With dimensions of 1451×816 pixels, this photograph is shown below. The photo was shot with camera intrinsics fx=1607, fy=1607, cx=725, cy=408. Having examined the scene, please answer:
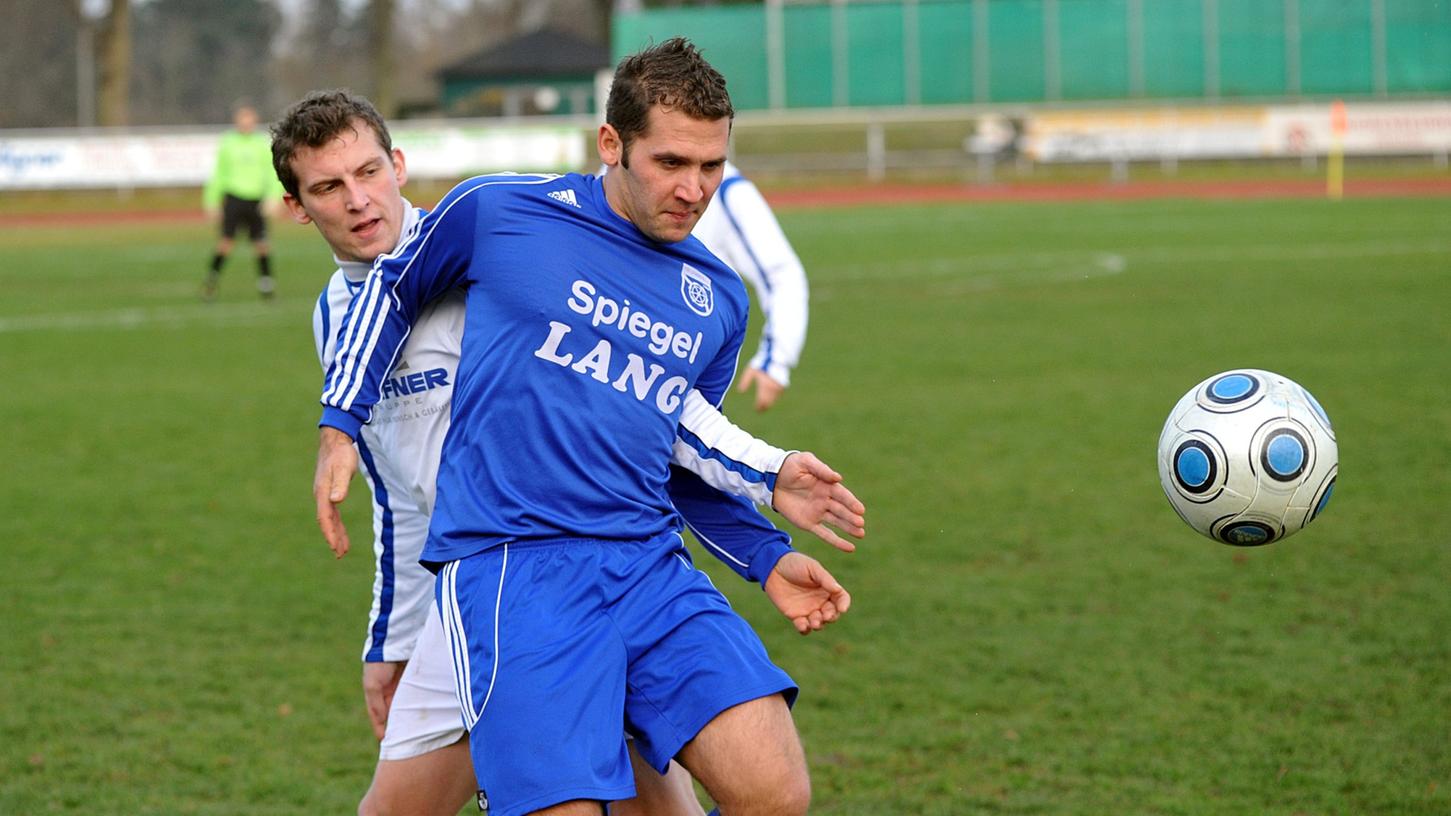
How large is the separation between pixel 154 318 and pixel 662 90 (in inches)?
557

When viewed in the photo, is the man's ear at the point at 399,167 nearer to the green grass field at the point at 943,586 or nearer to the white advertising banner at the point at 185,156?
the green grass field at the point at 943,586

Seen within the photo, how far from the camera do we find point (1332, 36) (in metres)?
41.3

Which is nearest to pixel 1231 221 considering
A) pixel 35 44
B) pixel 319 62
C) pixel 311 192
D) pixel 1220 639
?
pixel 1220 639

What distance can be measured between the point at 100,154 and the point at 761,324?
24491mm

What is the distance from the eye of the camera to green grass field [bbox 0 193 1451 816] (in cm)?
481

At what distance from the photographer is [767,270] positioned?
280 inches

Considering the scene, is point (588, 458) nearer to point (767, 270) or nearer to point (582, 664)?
point (582, 664)

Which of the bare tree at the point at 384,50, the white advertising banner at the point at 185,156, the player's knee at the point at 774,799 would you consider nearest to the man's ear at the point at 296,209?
the player's knee at the point at 774,799

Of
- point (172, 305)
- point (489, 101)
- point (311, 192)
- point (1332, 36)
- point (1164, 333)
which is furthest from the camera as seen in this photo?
point (489, 101)

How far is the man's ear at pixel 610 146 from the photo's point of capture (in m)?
3.28

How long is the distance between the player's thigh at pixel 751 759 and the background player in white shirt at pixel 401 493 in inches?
14.2

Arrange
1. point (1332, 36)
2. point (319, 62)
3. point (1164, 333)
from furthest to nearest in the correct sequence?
point (319, 62), point (1332, 36), point (1164, 333)

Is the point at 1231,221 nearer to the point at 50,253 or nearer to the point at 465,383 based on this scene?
the point at 50,253

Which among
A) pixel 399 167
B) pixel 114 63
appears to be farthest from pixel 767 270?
pixel 114 63
